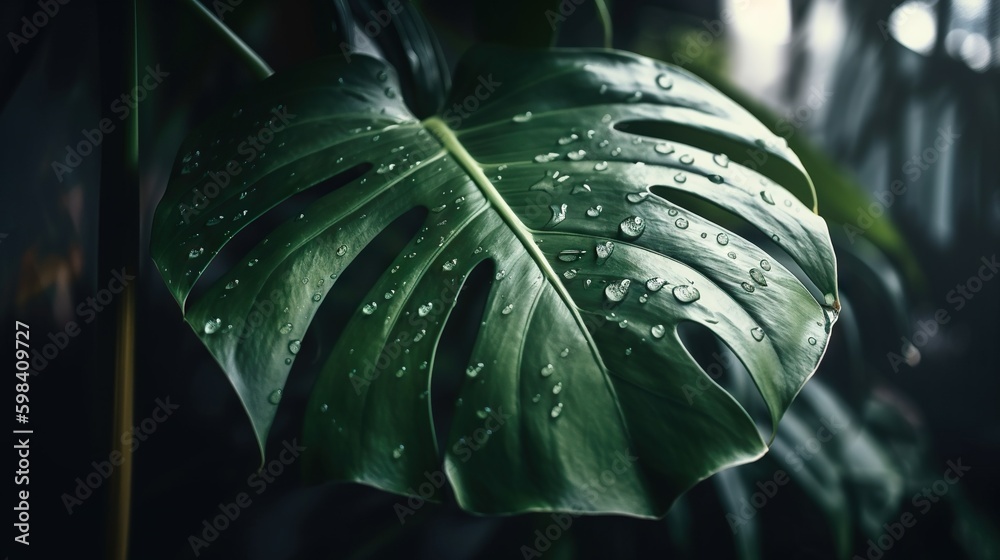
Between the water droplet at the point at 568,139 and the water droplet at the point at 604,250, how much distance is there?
0.52 ft

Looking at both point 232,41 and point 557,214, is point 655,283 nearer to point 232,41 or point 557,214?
point 557,214

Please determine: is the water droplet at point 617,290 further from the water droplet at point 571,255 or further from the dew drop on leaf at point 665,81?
the dew drop on leaf at point 665,81

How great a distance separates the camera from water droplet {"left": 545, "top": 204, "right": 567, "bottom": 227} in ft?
1.47

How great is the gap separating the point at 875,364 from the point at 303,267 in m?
1.11

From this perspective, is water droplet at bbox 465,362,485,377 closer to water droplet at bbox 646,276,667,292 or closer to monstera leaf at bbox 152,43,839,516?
monstera leaf at bbox 152,43,839,516

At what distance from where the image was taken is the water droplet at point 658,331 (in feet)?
1.19

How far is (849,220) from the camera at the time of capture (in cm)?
84

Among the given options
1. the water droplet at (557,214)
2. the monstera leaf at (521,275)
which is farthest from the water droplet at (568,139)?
the water droplet at (557,214)

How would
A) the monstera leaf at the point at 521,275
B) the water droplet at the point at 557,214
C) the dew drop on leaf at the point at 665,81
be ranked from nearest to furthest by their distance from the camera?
1. the monstera leaf at the point at 521,275
2. the water droplet at the point at 557,214
3. the dew drop on leaf at the point at 665,81

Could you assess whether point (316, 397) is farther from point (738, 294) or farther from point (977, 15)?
point (977, 15)

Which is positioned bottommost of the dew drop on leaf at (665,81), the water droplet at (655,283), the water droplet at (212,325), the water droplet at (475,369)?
the water droplet at (655,283)

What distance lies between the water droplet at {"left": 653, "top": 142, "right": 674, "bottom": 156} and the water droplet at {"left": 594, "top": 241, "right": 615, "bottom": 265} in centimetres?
16

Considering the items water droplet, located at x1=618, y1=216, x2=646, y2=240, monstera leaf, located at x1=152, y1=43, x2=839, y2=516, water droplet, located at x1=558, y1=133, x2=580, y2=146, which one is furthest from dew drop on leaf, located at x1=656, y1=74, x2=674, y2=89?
water droplet, located at x1=618, y1=216, x2=646, y2=240

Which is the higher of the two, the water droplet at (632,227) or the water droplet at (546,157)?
the water droplet at (546,157)
